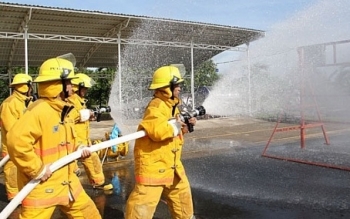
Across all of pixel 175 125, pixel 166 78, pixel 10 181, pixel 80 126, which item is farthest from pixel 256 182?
pixel 10 181

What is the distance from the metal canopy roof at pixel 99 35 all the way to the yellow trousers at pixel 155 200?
12.2 meters

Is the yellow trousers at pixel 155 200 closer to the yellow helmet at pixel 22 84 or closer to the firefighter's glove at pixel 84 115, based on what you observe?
the firefighter's glove at pixel 84 115

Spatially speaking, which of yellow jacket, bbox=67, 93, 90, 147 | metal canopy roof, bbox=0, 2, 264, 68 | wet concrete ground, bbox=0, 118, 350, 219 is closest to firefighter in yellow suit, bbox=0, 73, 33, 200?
wet concrete ground, bbox=0, 118, 350, 219

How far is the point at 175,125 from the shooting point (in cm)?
355

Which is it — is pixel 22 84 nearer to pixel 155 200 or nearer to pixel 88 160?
pixel 88 160

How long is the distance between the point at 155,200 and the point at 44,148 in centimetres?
114

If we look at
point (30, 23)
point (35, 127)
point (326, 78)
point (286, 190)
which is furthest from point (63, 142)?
point (30, 23)

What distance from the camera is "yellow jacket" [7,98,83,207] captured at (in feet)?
9.26

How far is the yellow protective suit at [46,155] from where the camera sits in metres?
2.83

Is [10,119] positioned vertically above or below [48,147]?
above

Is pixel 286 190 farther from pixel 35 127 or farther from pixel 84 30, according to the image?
pixel 84 30

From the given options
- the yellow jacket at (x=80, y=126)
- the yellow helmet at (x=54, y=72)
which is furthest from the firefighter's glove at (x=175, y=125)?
the yellow jacket at (x=80, y=126)

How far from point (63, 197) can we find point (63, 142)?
1.46 ft

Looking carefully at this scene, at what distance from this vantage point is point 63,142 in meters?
3.17
